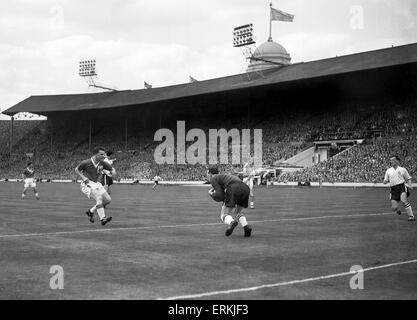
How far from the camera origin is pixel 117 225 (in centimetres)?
1425

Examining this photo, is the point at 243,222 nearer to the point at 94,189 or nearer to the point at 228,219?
the point at 228,219

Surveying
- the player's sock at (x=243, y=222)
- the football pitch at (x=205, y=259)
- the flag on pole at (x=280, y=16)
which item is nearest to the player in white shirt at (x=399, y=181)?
the football pitch at (x=205, y=259)

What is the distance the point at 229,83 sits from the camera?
64.1m

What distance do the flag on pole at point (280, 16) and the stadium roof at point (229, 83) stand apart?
919 cm

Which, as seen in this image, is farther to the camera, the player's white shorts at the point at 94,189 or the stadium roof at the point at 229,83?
the stadium roof at the point at 229,83

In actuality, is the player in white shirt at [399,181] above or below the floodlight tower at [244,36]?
below

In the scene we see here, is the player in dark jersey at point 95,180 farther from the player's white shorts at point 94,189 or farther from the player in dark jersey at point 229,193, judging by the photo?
the player in dark jersey at point 229,193

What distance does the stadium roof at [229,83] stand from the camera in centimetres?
5088

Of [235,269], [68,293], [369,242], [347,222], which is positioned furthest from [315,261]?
[347,222]

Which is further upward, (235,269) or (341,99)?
(341,99)

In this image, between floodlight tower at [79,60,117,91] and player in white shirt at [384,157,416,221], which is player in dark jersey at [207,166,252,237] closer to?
player in white shirt at [384,157,416,221]

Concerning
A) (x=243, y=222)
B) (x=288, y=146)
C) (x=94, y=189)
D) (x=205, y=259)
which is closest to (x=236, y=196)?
(x=243, y=222)
